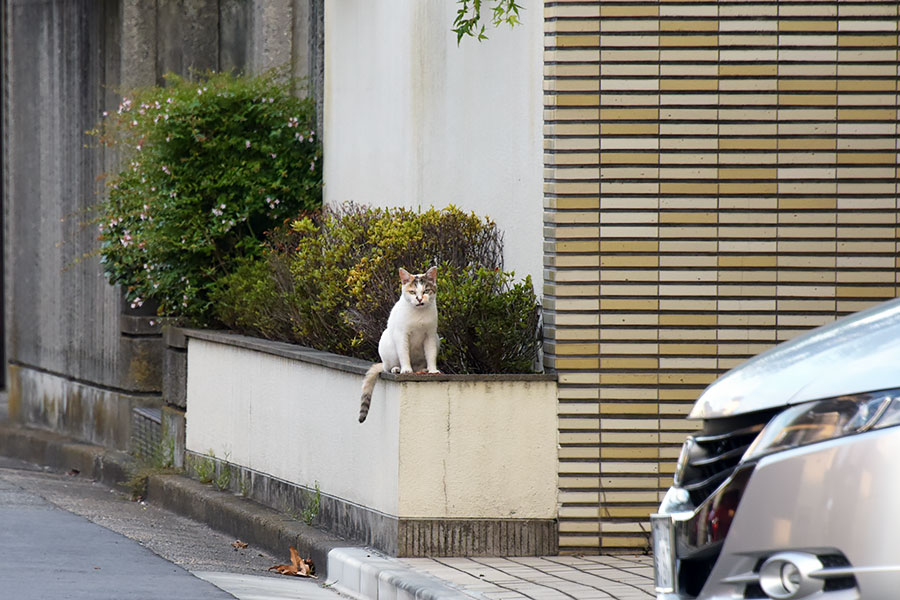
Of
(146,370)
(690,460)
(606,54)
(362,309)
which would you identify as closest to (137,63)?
(146,370)

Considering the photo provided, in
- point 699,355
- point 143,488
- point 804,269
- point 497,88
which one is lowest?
point 143,488

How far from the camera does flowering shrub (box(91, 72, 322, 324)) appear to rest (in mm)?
11516

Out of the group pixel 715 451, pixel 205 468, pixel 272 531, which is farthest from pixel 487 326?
pixel 715 451

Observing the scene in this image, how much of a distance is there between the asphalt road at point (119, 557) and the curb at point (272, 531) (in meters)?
0.10

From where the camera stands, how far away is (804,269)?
7.68 meters

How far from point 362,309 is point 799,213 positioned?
263cm

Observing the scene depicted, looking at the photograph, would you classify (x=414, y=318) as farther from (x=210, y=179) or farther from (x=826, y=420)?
(x=210, y=179)

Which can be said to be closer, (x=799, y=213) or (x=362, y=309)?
(x=799, y=213)

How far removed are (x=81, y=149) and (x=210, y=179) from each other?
4048 mm

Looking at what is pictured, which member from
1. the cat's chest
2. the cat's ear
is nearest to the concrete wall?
the cat's ear

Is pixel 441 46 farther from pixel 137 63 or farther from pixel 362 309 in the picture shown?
pixel 137 63

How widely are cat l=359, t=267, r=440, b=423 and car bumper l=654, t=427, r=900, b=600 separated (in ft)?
13.5

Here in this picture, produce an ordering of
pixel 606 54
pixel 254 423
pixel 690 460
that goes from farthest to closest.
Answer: pixel 254 423, pixel 606 54, pixel 690 460

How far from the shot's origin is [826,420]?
3486 mm
